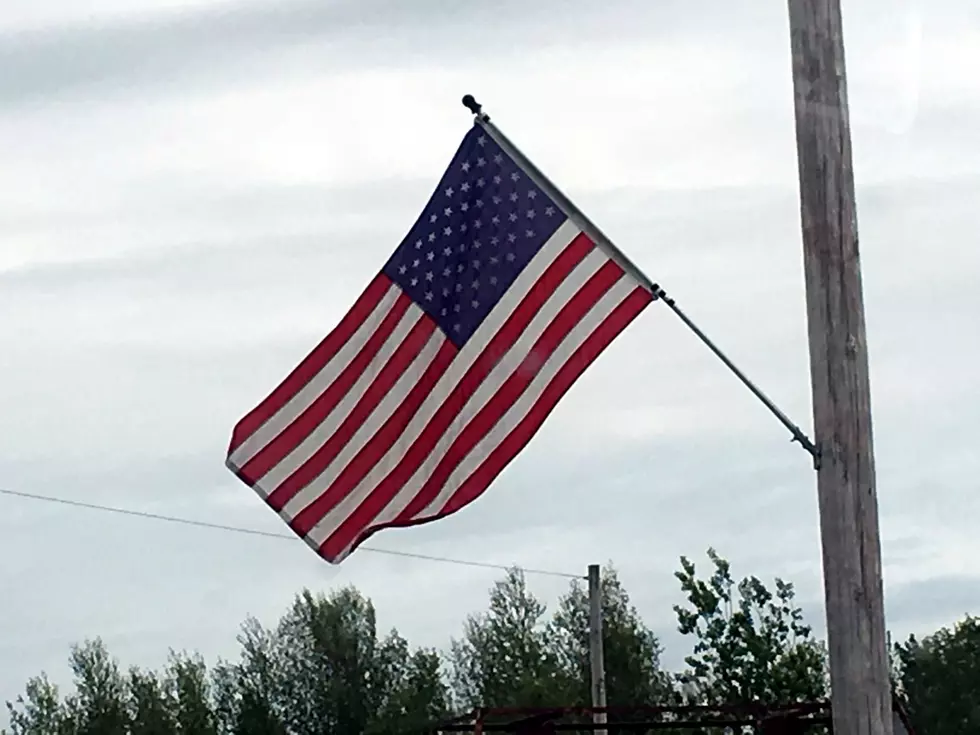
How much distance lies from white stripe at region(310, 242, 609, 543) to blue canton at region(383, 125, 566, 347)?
8.7 inches

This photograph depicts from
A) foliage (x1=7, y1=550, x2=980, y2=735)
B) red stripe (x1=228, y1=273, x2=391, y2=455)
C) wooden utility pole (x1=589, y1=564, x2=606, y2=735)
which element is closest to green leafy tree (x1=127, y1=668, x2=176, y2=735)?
foliage (x1=7, y1=550, x2=980, y2=735)

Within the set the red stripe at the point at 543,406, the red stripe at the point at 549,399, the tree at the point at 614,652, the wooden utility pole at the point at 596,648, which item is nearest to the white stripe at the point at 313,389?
the red stripe at the point at 543,406

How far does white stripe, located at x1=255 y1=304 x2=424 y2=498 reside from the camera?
9500 millimetres

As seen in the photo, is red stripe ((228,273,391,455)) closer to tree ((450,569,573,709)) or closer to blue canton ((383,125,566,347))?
blue canton ((383,125,566,347))

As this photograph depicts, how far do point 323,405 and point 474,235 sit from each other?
1.08m

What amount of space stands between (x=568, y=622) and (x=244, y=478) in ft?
189

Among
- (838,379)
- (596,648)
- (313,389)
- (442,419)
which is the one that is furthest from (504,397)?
(596,648)

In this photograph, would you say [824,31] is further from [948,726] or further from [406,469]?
[948,726]

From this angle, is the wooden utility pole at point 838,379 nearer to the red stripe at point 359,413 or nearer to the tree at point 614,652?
the red stripe at point 359,413

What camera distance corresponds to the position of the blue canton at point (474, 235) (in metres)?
9.23

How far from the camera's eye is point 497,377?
915 cm

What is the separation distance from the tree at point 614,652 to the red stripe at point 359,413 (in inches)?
2016

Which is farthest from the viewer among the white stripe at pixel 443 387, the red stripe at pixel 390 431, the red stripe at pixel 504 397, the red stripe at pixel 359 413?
the red stripe at pixel 359 413

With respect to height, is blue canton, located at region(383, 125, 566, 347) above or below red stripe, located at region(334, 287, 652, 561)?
above
